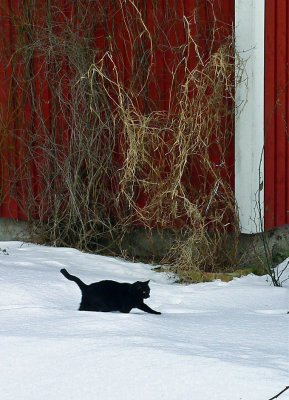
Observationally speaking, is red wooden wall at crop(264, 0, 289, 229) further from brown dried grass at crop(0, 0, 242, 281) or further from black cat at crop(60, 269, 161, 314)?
black cat at crop(60, 269, 161, 314)

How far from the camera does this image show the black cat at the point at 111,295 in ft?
19.9

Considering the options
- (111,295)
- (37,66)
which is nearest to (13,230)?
(37,66)

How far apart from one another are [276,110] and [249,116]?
49cm

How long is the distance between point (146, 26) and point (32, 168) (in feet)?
5.61

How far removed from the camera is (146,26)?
8.50m

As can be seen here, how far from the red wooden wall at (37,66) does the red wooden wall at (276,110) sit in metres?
A: 0.37

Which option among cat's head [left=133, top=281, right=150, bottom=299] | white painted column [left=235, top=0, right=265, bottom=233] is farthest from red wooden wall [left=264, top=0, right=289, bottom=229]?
cat's head [left=133, top=281, right=150, bottom=299]

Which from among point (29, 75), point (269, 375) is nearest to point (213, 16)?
point (29, 75)

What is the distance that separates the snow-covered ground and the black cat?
10 centimetres

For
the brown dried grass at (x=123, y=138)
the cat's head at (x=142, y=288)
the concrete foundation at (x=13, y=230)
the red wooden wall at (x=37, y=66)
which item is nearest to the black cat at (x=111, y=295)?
the cat's head at (x=142, y=288)

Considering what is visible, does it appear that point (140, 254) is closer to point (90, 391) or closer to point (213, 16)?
point (213, 16)

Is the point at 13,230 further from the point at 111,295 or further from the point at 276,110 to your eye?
the point at 111,295

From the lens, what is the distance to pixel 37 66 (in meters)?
9.12

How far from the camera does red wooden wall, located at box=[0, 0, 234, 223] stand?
27.0 ft
